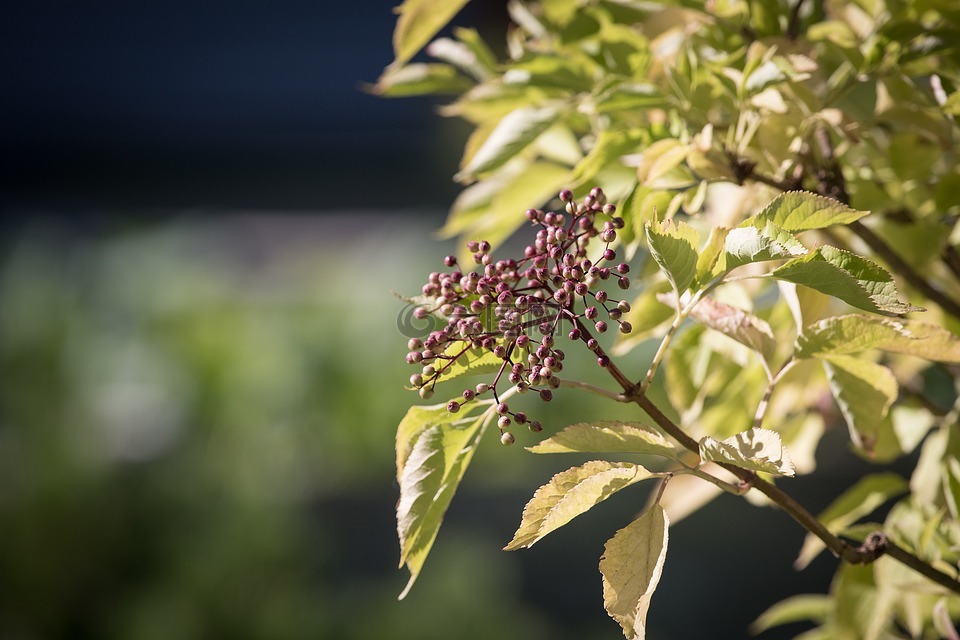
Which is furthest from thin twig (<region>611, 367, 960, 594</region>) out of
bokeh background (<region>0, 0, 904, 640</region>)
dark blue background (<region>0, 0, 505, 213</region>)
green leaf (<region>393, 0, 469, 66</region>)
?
dark blue background (<region>0, 0, 505, 213</region>)

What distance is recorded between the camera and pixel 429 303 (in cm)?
36

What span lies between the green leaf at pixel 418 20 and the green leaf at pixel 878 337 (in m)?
0.25

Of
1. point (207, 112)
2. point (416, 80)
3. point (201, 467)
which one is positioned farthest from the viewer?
point (207, 112)

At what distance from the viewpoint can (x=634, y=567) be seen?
0.33 m

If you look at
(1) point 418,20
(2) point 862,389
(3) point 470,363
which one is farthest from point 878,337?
(1) point 418,20

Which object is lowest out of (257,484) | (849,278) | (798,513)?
(257,484)

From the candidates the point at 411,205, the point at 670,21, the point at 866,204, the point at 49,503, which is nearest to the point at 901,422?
the point at 866,204

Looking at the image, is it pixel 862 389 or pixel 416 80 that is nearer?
pixel 862 389

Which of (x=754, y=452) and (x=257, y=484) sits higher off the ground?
(x=754, y=452)

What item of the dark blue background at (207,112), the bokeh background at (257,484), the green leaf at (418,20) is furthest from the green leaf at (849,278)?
the dark blue background at (207,112)

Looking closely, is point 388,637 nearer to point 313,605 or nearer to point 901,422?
point 313,605

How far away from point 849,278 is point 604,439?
104mm

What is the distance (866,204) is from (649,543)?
0.23m

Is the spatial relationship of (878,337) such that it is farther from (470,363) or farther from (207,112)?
(207,112)
